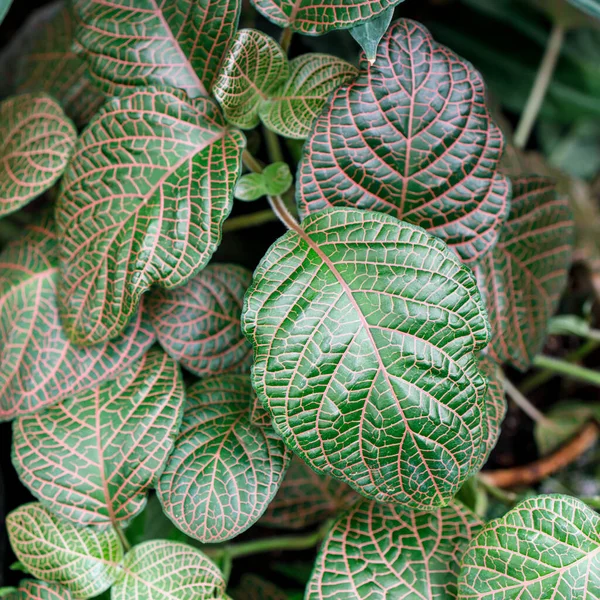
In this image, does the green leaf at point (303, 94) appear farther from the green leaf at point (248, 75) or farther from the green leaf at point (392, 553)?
the green leaf at point (392, 553)

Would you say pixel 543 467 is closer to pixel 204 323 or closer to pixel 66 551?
pixel 204 323

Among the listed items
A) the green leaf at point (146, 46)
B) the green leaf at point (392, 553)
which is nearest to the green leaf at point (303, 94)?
the green leaf at point (146, 46)

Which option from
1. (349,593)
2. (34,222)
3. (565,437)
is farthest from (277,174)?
(565,437)

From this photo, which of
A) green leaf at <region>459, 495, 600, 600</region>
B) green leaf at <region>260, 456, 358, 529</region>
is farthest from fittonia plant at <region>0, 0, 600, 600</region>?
green leaf at <region>260, 456, 358, 529</region>

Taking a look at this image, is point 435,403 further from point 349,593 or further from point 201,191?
point 201,191

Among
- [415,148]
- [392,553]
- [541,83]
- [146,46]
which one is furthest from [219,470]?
[541,83]

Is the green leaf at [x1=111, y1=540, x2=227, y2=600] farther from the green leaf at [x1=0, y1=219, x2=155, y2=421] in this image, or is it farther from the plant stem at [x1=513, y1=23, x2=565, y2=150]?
the plant stem at [x1=513, y1=23, x2=565, y2=150]

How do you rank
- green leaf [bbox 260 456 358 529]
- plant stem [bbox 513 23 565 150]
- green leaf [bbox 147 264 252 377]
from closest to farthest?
green leaf [bbox 147 264 252 377] → green leaf [bbox 260 456 358 529] → plant stem [bbox 513 23 565 150]
